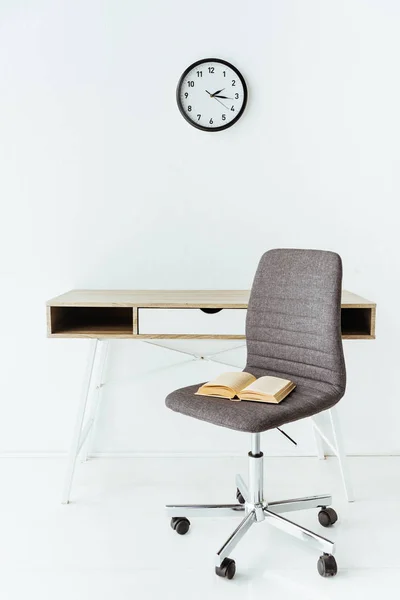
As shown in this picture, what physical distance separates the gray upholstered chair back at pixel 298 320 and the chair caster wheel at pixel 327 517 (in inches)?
18.0

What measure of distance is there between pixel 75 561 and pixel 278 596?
64 centimetres

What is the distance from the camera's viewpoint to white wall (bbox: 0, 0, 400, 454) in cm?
271

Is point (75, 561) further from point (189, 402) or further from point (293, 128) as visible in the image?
point (293, 128)

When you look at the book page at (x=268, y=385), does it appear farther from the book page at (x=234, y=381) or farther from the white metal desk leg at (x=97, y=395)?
the white metal desk leg at (x=97, y=395)

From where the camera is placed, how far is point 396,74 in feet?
8.94

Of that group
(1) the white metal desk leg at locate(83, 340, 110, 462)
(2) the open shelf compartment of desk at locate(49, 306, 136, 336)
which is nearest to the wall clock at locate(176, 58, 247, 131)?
(2) the open shelf compartment of desk at locate(49, 306, 136, 336)

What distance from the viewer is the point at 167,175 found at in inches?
110

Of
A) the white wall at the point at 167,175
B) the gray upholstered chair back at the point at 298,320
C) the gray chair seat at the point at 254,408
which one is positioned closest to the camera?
the gray chair seat at the point at 254,408

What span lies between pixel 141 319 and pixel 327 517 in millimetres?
966

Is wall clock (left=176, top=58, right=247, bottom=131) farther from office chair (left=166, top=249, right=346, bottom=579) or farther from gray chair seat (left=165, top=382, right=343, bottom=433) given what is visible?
gray chair seat (left=165, top=382, right=343, bottom=433)

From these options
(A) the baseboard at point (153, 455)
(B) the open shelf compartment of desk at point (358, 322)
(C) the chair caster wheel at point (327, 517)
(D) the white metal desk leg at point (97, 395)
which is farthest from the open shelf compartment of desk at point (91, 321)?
(C) the chair caster wheel at point (327, 517)

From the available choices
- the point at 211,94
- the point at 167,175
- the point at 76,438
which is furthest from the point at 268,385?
the point at 211,94

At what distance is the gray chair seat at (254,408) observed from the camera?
72.0 inches

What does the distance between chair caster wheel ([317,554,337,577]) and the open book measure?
48cm
